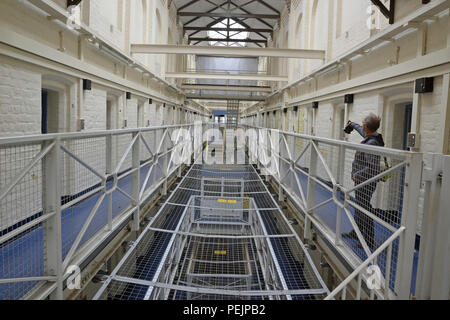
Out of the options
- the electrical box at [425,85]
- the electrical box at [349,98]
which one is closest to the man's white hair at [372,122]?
the electrical box at [425,85]

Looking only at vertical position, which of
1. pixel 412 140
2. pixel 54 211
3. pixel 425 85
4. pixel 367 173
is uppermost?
pixel 425 85

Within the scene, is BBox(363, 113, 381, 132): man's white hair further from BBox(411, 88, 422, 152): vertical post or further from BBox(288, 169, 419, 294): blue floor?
BBox(411, 88, 422, 152): vertical post

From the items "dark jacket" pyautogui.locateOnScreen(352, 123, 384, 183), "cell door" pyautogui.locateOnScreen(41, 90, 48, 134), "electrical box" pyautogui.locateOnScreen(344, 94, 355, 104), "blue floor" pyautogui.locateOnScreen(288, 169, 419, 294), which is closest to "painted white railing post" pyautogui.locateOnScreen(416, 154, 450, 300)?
"blue floor" pyautogui.locateOnScreen(288, 169, 419, 294)

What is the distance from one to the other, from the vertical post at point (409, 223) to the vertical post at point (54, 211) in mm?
1853

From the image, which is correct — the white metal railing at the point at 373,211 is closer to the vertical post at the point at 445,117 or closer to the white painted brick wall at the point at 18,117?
the vertical post at the point at 445,117

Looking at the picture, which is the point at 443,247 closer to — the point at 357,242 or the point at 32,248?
the point at 357,242

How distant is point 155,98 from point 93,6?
453 centimetres

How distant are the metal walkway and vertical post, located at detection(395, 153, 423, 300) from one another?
29.5 inches

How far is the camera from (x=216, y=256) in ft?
20.8

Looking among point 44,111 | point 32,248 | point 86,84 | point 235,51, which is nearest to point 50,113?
point 44,111

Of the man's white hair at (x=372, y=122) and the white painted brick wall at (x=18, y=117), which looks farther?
the white painted brick wall at (x=18, y=117)

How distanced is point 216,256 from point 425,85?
465 centimetres

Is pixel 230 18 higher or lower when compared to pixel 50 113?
higher

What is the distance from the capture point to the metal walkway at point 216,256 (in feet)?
8.20
